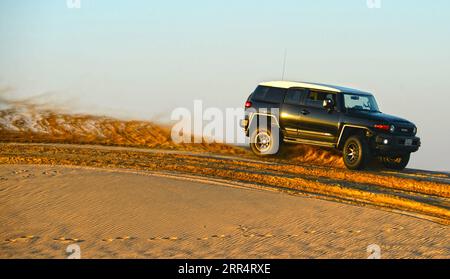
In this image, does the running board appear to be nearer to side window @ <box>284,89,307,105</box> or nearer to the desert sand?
side window @ <box>284,89,307,105</box>

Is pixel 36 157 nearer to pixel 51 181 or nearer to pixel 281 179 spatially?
pixel 51 181

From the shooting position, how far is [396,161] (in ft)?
63.5

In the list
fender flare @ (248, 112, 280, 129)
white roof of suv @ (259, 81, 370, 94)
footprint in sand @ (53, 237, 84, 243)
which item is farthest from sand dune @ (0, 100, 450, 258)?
white roof of suv @ (259, 81, 370, 94)

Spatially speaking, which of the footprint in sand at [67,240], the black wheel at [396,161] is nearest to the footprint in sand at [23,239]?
the footprint in sand at [67,240]

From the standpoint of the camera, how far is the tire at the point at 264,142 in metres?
19.7

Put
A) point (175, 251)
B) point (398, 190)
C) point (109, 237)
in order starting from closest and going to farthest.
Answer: point (175, 251)
point (109, 237)
point (398, 190)

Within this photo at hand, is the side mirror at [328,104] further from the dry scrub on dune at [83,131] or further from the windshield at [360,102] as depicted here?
the dry scrub on dune at [83,131]

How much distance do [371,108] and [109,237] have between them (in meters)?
9.82

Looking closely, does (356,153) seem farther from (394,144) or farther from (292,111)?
(292,111)

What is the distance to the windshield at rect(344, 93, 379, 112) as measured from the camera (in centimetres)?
1856

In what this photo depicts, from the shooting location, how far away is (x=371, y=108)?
18.9 m

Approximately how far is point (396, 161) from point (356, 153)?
175 cm

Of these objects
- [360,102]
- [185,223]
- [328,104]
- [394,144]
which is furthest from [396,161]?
[185,223]
